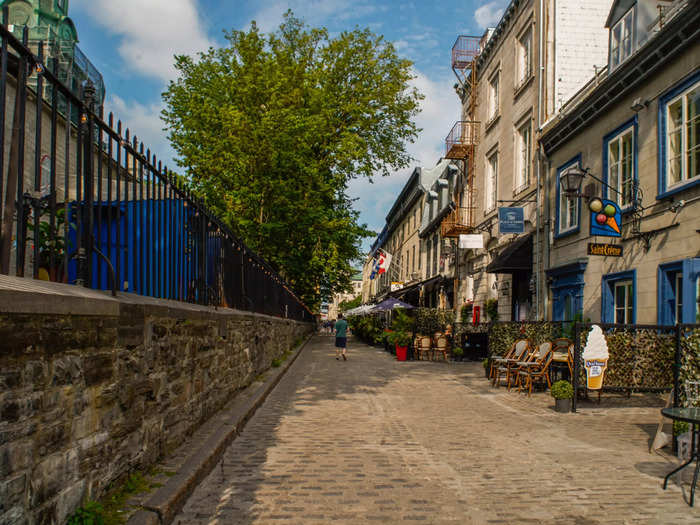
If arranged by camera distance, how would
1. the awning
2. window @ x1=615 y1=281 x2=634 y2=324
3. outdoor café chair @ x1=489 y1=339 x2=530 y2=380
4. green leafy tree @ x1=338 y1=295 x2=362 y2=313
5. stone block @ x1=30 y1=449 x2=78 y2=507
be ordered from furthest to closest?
green leafy tree @ x1=338 y1=295 x2=362 y2=313, the awning, window @ x1=615 y1=281 x2=634 y2=324, outdoor café chair @ x1=489 y1=339 x2=530 y2=380, stone block @ x1=30 y1=449 x2=78 y2=507

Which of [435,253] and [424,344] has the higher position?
[435,253]

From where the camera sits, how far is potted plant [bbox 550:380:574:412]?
29.8 ft

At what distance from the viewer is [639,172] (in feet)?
39.5

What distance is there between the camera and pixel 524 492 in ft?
16.2

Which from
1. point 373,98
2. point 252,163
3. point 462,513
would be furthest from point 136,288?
point 373,98

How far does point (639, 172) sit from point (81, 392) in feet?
38.1

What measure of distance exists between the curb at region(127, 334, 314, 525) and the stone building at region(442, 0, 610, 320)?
1153cm

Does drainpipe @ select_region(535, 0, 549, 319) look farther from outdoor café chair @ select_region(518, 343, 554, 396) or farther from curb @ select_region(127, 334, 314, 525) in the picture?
curb @ select_region(127, 334, 314, 525)

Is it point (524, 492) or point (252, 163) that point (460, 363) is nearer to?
point (252, 163)

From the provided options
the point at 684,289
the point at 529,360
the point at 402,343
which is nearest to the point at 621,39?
the point at 684,289

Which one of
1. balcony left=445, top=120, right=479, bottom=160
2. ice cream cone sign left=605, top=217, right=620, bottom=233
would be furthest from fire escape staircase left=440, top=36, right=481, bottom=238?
ice cream cone sign left=605, top=217, right=620, bottom=233

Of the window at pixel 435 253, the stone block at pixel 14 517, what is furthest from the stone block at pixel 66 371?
the window at pixel 435 253

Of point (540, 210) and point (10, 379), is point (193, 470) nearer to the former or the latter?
point (10, 379)

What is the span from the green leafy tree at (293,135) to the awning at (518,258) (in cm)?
773
